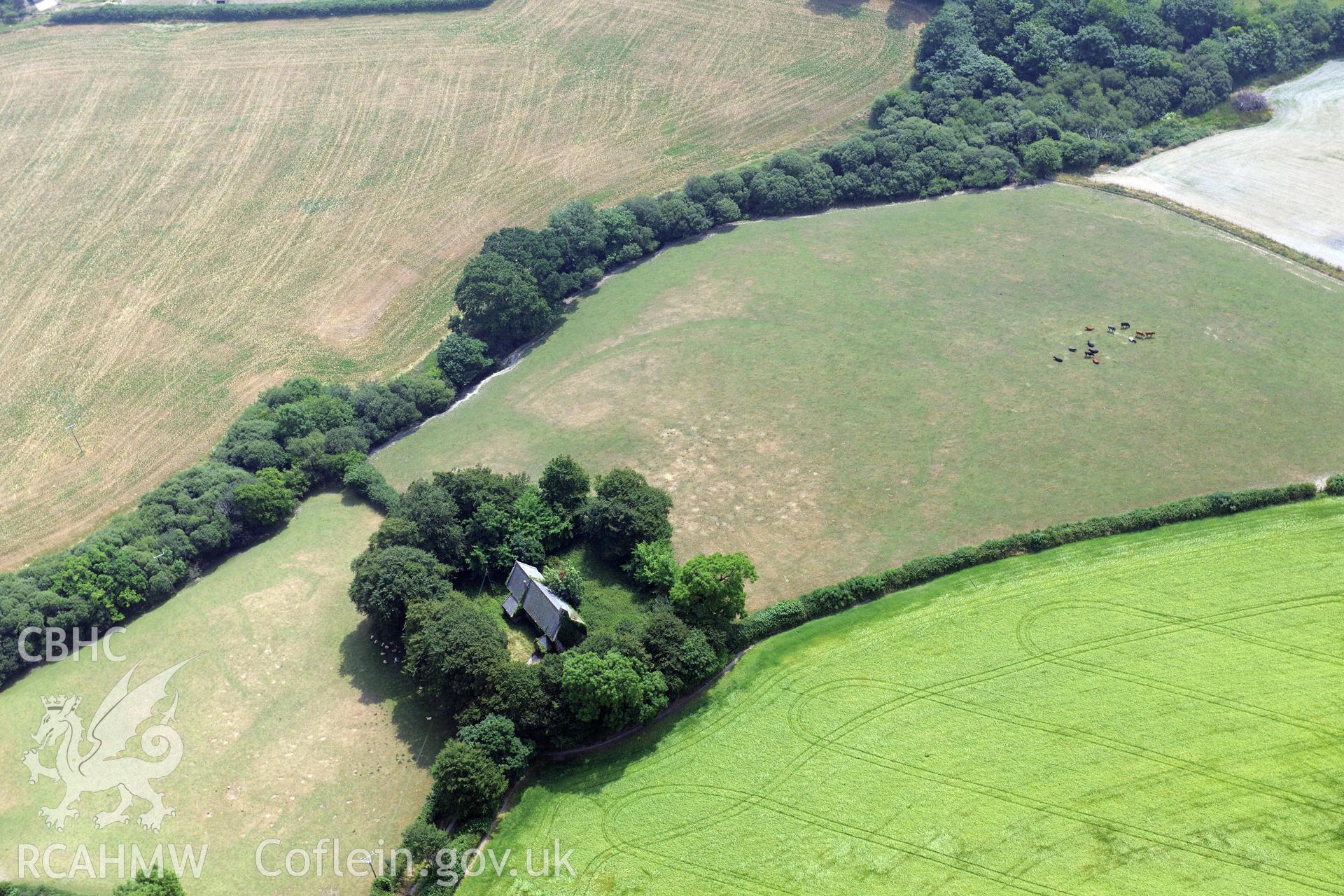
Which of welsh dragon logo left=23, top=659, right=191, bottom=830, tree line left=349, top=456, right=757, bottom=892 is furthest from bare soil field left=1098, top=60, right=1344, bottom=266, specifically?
welsh dragon logo left=23, top=659, right=191, bottom=830

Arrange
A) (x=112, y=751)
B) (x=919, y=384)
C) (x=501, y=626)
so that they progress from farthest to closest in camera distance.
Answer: (x=919, y=384)
(x=501, y=626)
(x=112, y=751)

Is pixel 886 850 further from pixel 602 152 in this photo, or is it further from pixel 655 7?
pixel 655 7

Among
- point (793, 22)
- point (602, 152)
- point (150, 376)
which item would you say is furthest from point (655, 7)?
point (150, 376)

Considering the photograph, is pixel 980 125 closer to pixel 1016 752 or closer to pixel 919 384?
pixel 919 384

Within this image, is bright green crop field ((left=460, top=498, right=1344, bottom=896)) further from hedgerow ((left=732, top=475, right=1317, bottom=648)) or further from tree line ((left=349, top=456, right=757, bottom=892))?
tree line ((left=349, top=456, right=757, bottom=892))

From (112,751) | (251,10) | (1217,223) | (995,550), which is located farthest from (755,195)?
(251,10)
